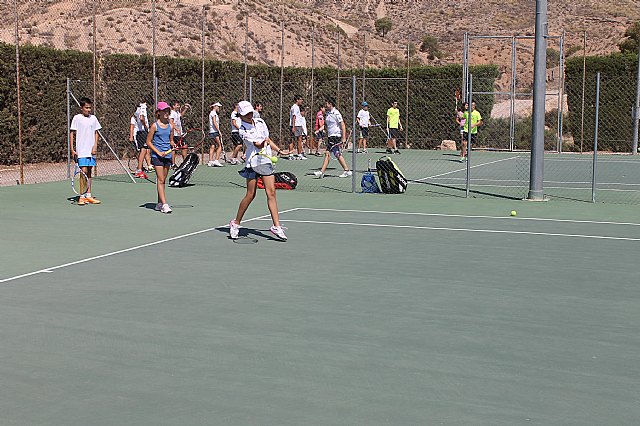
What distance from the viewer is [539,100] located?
55.8ft

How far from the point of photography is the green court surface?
5.82 metres

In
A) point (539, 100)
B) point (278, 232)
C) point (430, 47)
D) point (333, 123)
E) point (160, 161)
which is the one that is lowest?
point (278, 232)

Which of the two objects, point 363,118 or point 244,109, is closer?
point 244,109

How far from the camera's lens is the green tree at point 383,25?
7850 centimetres

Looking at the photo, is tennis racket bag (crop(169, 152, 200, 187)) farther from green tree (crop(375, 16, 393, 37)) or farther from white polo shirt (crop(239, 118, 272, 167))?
green tree (crop(375, 16, 393, 37))

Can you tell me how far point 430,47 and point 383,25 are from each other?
302 inches

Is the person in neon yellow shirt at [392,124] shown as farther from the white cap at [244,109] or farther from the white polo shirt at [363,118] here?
the white cap at [244,109]

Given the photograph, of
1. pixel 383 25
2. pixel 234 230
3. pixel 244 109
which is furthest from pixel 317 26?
pixel 244 109

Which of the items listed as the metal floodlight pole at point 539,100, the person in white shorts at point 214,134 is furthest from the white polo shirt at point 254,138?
the person in white shorts at point 214,134

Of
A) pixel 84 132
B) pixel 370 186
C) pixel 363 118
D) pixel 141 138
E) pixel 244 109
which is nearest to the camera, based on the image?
pixel 244 109

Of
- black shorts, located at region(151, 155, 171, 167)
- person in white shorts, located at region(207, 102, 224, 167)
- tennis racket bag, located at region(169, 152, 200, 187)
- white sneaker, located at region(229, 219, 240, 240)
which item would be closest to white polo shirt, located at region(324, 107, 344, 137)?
tennis racket bag, located at region(169, 152, 200, 187)

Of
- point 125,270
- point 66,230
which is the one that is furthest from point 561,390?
point 66,230

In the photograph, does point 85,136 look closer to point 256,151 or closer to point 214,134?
point 256,151

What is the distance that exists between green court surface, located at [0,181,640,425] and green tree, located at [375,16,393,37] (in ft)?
216
